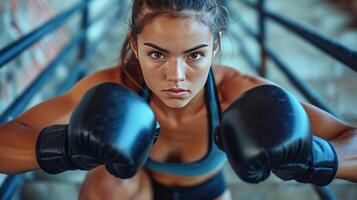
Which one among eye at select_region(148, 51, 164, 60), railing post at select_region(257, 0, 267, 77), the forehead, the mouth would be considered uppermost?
the forehead

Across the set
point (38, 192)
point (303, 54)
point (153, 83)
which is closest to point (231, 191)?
point (38, 192)

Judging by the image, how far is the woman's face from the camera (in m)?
0.79

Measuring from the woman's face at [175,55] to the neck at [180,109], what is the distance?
7.8 inches

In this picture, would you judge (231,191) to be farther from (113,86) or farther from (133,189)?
(113,86)

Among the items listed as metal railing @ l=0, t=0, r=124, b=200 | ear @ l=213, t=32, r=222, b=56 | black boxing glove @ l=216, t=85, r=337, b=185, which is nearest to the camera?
black boxing glove @ l=216, t=85, r=337, b=185

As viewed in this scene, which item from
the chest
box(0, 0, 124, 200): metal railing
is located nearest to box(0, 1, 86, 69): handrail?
box(0, 0, 124, 200): metal railing

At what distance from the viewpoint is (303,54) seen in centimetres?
284

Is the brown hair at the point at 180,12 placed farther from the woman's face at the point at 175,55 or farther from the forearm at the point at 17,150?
the forearm at the point at 17,150

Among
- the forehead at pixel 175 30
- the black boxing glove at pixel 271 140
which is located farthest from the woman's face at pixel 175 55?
the black boxing glove at pixel 271 140

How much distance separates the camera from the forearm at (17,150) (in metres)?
0.76

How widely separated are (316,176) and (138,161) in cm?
31

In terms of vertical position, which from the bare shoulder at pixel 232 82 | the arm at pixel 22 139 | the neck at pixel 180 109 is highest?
the arm at pixel 22 139

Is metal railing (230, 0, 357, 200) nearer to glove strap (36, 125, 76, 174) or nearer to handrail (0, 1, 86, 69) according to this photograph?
glove strap (36, 125, 76, 174)

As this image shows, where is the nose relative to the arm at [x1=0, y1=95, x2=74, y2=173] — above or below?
above
